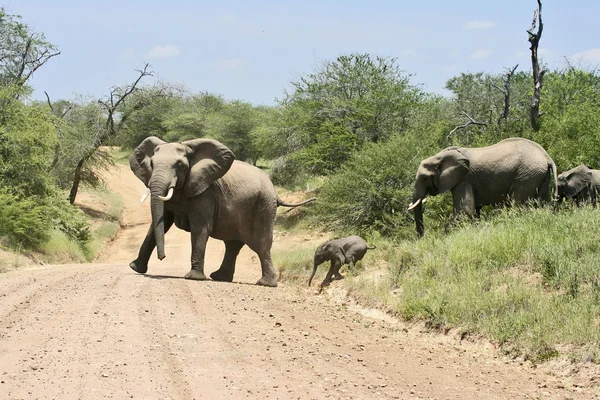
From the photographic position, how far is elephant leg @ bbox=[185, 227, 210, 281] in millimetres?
15555

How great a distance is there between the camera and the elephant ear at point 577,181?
63.0 ft

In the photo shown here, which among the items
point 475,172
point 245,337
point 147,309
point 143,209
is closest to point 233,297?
point 147,309

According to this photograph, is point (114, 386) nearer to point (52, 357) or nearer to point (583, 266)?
point (52, 357)

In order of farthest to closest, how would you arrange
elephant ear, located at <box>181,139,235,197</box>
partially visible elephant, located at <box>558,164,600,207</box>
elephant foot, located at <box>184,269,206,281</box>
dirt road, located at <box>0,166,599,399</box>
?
partially visible elephant, located at <box>558,164,600,207</box>
elephant ear, located at <box>181,139,235,197</box>
elephant foot, located at <box>184,269,206,281</box>
dirt road, located at <box>0,166,599,399</box>

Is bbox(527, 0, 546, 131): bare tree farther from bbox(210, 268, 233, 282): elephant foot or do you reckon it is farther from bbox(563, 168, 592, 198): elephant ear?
bbox(210, 268, 233, 282): elephant foot

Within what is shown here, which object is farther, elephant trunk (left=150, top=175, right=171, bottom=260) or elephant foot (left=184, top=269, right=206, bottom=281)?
elephant foot (left=184, top=269, right=206, bottom=281)

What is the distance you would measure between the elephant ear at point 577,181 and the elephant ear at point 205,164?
8496 mm

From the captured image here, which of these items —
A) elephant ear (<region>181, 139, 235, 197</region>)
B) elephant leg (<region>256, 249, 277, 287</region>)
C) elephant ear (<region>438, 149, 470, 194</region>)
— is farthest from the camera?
elephant ear (<region>438, 149, 470, 194</region>)

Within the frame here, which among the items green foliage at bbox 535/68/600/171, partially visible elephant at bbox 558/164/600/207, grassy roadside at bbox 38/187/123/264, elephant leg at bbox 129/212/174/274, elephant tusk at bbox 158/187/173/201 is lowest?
grassy roadside at bbox 38/187/123/264

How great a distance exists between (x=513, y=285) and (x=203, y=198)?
6.81 m

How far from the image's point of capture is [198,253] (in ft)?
51.3

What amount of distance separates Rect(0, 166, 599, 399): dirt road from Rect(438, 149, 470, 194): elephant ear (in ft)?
20.8

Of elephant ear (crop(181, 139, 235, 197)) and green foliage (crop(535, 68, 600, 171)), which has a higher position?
green foliage (crop(535, 68, 600, 171))

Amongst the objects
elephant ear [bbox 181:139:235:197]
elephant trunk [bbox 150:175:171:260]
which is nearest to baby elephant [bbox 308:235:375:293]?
elephant ear [bbox 181:139:235:197]
